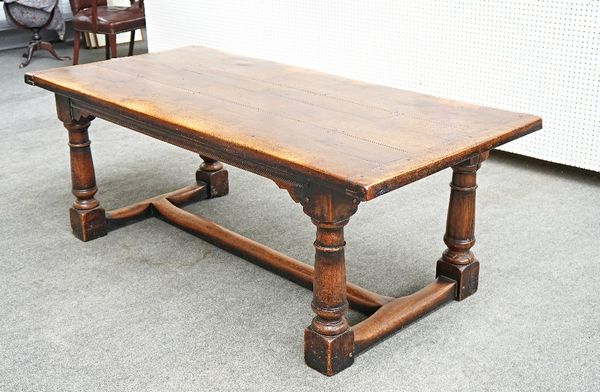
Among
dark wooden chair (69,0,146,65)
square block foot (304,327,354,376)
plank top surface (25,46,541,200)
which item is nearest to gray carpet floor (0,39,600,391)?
square block foot (304,327,354,376)

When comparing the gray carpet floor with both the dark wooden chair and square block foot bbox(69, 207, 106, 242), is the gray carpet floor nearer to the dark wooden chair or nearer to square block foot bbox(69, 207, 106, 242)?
square block foot bbox(69, 207, 106, 242)

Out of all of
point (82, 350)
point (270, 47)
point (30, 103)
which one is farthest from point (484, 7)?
point (30, 103)

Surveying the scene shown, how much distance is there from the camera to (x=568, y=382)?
2.12 m

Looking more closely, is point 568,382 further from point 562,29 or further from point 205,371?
point 562,29

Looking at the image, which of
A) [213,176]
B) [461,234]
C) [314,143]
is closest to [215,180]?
[213,176]

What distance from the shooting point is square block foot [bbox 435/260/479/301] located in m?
2.53

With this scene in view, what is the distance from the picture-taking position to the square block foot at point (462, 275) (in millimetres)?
2533

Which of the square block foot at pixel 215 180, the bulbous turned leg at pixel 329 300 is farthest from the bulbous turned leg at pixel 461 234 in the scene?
the square block foot at pixel 215 180

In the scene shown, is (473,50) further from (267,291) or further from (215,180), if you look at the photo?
(267,291)

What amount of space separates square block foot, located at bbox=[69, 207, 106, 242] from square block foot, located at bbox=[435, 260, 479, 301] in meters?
1.29

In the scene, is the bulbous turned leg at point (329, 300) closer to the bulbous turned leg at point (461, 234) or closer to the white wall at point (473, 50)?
the bulbous turned leg at point (461, 234)

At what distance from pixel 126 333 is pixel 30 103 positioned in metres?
3.08

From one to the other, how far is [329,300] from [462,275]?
0.58m

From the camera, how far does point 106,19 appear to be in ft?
18.1
